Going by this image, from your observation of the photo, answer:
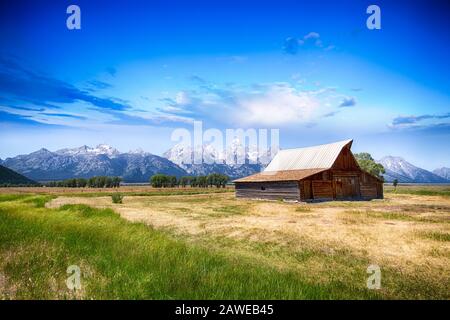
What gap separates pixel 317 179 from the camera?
4034cm

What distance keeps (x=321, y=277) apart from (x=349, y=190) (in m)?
38.3

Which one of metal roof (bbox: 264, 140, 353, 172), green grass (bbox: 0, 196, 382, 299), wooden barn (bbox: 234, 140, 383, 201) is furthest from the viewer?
metal roof (bbox: 264, 140, 353, 172)

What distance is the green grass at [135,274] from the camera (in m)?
6.05

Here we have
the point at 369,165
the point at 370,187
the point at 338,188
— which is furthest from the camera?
the point at 369,165

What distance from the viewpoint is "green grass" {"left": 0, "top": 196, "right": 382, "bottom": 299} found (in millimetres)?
6055

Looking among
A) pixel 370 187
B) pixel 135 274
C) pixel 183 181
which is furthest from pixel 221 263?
pixel 183 181

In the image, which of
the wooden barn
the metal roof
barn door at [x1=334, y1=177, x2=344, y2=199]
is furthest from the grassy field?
the metal roof

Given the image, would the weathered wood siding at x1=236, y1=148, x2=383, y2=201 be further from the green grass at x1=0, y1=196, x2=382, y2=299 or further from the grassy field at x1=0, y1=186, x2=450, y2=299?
the green grass at x1=0, y1=196, x2=382, y2=299

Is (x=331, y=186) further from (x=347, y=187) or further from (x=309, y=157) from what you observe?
(x=309, y=157)

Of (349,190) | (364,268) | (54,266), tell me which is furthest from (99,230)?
(349,190)

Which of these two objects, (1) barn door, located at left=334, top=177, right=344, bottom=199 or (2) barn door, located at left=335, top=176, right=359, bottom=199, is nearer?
(1) barn door, located at left=334, top=177, right=344, bottom=199

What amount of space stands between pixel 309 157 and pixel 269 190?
8.40 meters

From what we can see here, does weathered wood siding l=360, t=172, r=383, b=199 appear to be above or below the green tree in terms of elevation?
below

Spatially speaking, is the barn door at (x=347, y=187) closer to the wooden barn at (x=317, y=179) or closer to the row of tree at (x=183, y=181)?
the wooden barn at (x=317, y=179)
